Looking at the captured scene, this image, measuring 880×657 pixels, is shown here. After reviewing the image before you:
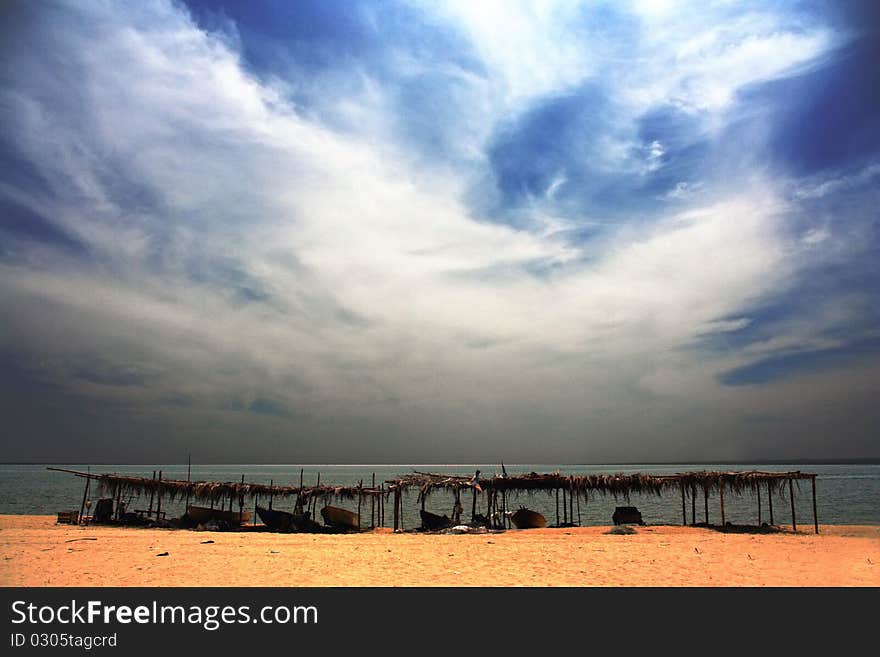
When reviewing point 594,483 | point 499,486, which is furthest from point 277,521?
point 594,483

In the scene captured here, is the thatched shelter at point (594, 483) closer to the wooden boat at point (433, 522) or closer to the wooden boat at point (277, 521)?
the wooden boat at point (433, 522)

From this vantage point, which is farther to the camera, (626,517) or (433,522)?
(626,517)

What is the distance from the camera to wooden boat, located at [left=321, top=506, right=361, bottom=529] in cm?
2821

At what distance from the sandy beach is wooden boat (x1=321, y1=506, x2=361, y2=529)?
4381 mm

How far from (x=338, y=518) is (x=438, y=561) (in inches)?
534

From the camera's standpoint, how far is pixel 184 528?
2847 centimetres

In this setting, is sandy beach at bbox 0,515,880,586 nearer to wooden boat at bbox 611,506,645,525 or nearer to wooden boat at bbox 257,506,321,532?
wooden boat at bbox 257,506,321,532

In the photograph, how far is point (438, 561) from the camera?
16219mm

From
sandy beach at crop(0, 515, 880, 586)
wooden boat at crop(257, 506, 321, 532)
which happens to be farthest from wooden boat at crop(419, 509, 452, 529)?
wooden boat at crop(257, 506, 321, 532)

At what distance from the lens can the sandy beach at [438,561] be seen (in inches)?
519

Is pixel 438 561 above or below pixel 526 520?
above

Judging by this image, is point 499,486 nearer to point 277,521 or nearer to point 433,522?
point 433,522

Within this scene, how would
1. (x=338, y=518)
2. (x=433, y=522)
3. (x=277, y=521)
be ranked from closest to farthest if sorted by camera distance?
(x=433, y=522) → (x=277, y=521) → (x=338, y=518)
